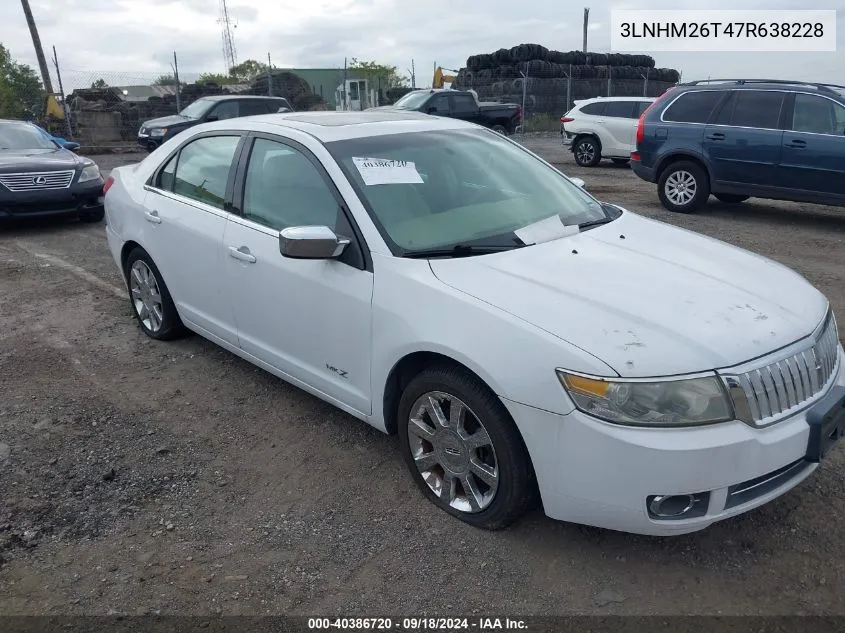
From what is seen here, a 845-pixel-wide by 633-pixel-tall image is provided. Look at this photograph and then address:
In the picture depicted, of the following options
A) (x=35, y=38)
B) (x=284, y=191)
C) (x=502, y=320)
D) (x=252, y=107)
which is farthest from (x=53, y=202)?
(x=35, y=38)

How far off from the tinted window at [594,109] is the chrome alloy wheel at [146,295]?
1284 centimetres

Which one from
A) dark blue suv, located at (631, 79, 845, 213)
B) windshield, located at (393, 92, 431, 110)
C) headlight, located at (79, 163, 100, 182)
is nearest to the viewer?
dark blue suv, located at (631, 79, 845, 213)

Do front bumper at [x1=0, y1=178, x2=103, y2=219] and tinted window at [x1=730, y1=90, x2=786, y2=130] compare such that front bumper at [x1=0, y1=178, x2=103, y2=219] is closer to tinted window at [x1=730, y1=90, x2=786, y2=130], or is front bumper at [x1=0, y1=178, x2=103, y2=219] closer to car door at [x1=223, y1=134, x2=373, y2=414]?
car door at [x1=223, y1=134, x2=373, y2=414]

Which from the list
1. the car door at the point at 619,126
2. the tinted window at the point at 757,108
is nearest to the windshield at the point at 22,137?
the tinted window at the point at 757,108

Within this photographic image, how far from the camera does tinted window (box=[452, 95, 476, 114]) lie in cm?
1884

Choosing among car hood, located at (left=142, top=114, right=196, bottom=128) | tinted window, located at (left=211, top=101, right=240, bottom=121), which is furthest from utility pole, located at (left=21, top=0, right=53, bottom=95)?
tinted window, located at (left=211, top=101, right=240, bottom=121)

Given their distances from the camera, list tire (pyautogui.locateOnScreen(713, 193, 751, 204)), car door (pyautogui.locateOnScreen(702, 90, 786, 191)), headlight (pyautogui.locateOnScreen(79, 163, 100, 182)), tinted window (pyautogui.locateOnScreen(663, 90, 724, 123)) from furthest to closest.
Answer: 1. tire (pyautogui.locateOnScreen(713, 193, 751, 204))
2. tinted window (pyautogui.locateOnScreen(663, 90, 724, 123))
3. headlight (pyautogui.locateOnScreen(79, 163, 100, 182))
4. car door (pyautogui.locateOnScreen(702, 90, 786, 191))

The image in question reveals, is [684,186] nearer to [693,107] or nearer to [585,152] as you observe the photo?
[693,107]

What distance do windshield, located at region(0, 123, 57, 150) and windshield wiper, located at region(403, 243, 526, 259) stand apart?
863 centimetres

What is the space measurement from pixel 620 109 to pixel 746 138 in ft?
22.2

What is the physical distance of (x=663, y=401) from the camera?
242 centimetres

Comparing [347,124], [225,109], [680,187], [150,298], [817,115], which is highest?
[225,109]

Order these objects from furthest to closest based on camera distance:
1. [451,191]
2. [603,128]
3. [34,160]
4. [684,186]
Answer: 1. [603,128]
2. [684,186]
3. [34,160]
4. [451,191]

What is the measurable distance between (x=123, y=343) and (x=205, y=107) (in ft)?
42.2
